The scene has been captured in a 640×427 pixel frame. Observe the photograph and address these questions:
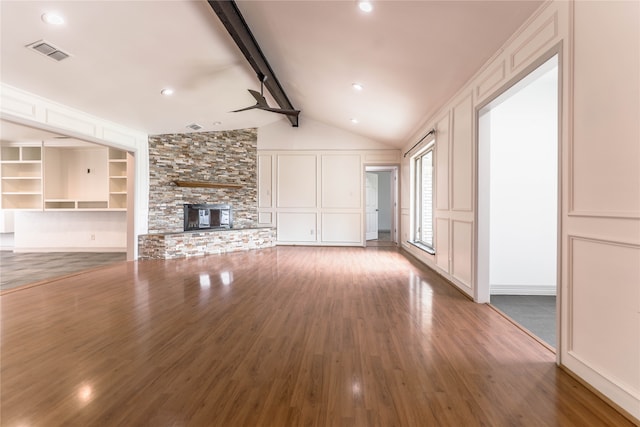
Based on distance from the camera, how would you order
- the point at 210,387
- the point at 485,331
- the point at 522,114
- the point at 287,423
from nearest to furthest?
the point at 287,423 → the point at 210,387 → the point at 485,331 → the point at 522,114

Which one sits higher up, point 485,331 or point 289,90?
point 289,90

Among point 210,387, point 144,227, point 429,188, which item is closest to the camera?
point 210,387

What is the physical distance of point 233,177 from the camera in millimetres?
7359

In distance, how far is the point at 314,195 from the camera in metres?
7.71

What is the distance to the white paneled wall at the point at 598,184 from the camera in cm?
141

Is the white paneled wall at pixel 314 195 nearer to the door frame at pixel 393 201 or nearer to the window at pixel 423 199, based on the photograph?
the door frame at pixel 393 201

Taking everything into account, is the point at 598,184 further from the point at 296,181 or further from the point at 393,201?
the point at 296,181

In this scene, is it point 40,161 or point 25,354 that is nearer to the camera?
point 25,354

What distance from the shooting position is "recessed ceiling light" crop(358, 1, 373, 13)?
2.56 m

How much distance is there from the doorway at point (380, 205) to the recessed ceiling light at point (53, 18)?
20.8ft

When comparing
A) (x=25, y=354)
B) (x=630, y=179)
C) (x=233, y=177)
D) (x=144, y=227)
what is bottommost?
(x=25, y=354)

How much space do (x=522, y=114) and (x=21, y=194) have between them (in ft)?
30.5

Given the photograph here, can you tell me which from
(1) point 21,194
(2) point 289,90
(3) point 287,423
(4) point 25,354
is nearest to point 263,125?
(2) point 289,90

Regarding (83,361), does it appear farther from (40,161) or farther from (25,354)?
(40,161)
